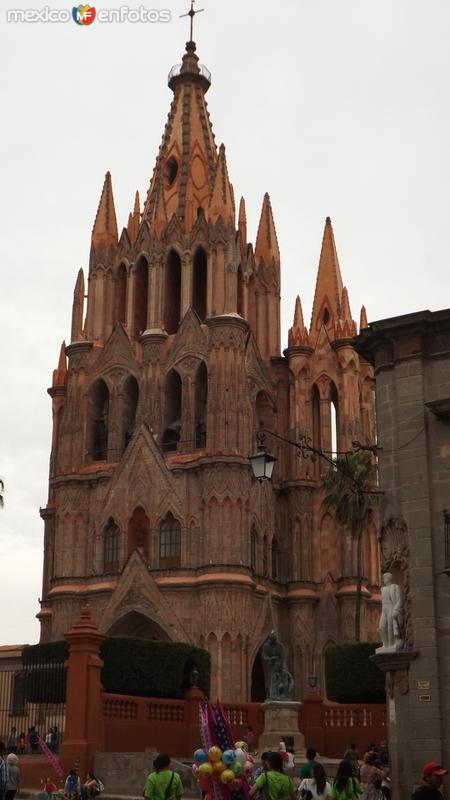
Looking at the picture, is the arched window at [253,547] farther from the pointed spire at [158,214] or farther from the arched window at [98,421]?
the pointed spire at [158,214]

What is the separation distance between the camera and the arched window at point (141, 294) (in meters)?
55.0

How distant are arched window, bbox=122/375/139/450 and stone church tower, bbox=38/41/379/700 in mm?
70

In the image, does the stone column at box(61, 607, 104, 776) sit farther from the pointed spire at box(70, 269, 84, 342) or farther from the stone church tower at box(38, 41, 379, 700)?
the pointed spire at box(70, 269, 84, 342)

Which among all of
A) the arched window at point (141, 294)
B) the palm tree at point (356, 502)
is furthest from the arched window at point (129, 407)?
the palm tree at point (356, 502)

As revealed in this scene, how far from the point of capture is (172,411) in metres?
52.1

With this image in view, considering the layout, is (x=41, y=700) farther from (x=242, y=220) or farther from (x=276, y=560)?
→ (x=242, y=220)

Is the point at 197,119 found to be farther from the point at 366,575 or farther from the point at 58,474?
the point at 366,575

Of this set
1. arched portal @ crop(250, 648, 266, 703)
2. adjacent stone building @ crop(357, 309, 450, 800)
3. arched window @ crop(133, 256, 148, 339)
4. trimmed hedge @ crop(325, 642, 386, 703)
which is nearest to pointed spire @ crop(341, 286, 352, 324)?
arched window @ crop(133, 256, 148, 339)

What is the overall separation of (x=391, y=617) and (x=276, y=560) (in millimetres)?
29635

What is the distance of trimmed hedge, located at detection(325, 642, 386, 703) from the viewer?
38.0 metres

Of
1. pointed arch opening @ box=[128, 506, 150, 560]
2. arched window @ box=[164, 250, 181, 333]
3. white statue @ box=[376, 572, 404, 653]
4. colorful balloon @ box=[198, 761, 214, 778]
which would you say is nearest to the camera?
colorful balloon @ box=[198, 761, 214, 778]

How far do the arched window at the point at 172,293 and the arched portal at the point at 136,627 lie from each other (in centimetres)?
1366

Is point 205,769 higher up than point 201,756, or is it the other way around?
point 201,756

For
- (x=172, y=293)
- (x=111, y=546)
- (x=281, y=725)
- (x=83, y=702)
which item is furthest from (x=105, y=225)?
(x=83, y=702)
